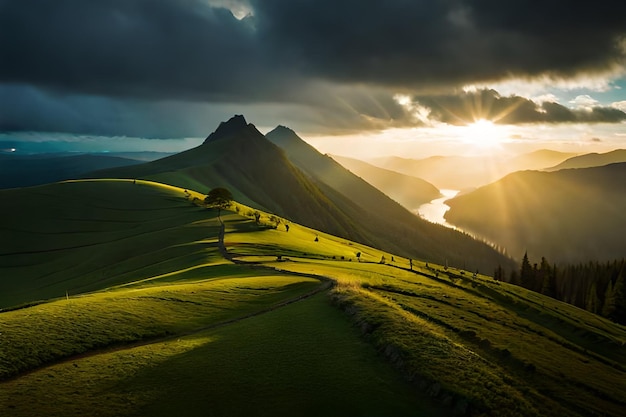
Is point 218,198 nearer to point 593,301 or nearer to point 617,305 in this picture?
point 617,305

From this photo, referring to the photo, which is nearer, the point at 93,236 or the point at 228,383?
the point at 228,383

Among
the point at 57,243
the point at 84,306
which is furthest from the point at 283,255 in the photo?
the point at 57,243

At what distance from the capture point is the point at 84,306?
38281 mm

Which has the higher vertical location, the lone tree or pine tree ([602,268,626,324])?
the lone tree

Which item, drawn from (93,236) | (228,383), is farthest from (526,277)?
(228,383)

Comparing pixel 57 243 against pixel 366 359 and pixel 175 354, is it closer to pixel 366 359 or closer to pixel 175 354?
pixel 175 354

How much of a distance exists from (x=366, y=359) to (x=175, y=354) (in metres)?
14.1

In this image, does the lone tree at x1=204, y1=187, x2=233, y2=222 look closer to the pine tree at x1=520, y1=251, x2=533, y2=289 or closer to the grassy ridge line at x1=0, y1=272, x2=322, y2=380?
the grassy ridge line at x1=0, y1=272, x2=322, y2=380

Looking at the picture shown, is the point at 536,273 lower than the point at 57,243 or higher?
higher

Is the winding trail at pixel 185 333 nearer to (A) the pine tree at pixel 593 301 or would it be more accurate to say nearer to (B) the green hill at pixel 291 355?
(B) the green hill at pixel 291 355

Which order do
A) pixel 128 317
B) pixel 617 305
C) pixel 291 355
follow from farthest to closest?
pixel 617 305, pixel 128 317, pixel 291 355

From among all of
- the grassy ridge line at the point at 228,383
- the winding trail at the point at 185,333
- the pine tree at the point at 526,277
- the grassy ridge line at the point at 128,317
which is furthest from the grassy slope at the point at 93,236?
the pine tree at the point at 526,277

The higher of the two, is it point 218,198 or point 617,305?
point 218,198

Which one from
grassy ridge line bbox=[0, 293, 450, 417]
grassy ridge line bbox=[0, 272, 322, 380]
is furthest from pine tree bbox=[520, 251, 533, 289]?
grassy ridge line bbox=[0, 293, 450, 417]
